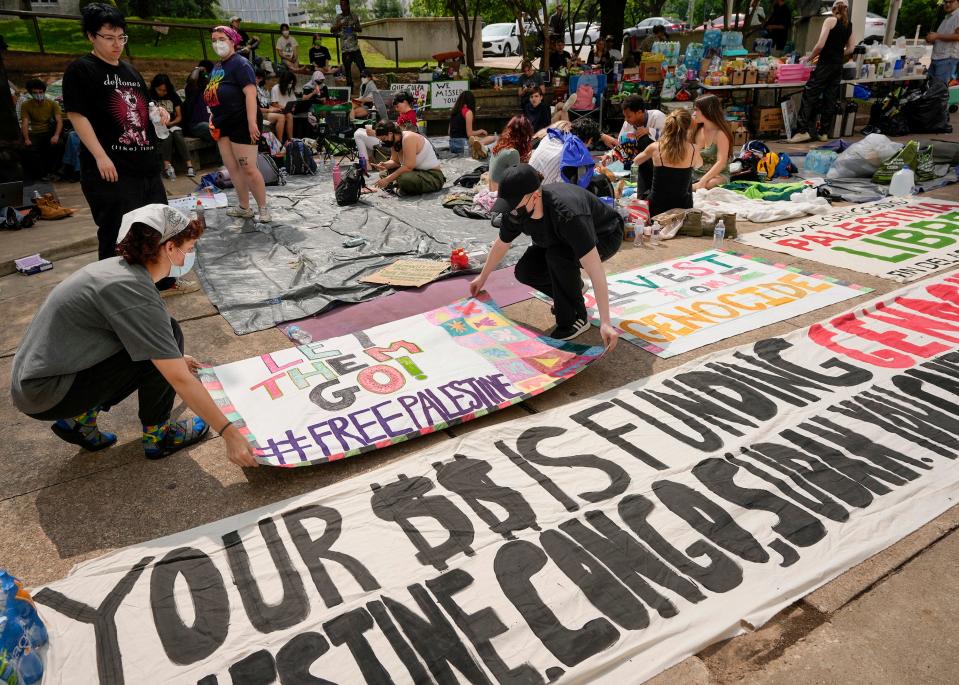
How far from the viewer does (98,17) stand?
4012 millimetres

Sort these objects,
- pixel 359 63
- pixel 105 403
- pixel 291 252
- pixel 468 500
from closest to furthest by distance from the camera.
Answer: pixel 468 500
pixel 105 403
pixel 291 252
pixel 359 63

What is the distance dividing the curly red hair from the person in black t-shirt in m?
3.45

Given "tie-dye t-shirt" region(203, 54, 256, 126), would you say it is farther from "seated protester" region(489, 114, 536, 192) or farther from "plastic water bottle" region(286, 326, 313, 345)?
"plastic water bottle" region(286, 326, 313, 345)

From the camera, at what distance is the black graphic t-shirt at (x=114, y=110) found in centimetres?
426

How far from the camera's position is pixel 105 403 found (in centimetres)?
305

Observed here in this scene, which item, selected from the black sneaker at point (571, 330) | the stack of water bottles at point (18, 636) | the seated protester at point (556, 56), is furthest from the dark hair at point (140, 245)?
the seated protester at point (556, 56)

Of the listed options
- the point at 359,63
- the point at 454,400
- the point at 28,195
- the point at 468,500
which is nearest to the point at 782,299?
the point at 454,400

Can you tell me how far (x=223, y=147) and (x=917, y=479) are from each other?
602 centimetres

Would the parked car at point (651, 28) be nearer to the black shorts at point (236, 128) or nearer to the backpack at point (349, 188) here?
the backpack at point (349, 188)

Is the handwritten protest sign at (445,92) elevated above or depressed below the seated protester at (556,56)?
below

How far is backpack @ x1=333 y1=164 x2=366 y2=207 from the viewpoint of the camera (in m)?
7.70

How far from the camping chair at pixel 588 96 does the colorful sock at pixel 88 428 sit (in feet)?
33.0

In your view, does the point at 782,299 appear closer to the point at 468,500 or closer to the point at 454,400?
the point at 454,400

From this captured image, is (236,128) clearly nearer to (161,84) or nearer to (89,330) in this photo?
(89,330)
